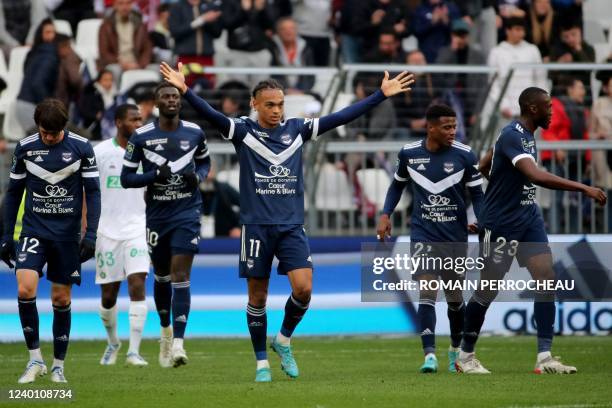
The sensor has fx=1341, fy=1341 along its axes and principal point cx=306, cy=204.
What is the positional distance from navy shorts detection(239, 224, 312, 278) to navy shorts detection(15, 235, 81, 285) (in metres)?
1.58

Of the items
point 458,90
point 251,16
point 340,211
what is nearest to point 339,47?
point 251,16

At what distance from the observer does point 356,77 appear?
20.3 meters

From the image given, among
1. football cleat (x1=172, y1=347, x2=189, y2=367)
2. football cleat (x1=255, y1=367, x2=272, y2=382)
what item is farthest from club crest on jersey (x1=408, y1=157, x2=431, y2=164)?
football cleat (x1=172, y1=347, x2=189, y2=367)

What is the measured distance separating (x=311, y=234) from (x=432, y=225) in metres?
5.93

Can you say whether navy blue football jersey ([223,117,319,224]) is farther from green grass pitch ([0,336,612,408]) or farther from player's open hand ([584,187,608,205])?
player's open hand ([584,187,608,205])

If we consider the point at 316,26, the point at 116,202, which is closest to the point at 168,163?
the point at 116,202

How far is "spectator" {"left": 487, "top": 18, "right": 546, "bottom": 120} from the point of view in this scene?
67.0ft

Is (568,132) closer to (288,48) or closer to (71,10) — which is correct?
(288,48)

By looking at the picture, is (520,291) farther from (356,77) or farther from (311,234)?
(356,77)

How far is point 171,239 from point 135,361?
1387mm

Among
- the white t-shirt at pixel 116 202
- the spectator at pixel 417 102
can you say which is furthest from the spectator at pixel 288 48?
the white t-shirt at pixel 116 202

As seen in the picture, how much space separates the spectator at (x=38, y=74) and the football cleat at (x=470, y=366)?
31.4 feet

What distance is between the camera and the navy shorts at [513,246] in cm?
1220

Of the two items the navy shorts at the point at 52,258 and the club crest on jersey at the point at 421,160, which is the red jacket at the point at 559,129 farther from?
the navy shorts at the point at 52,258
